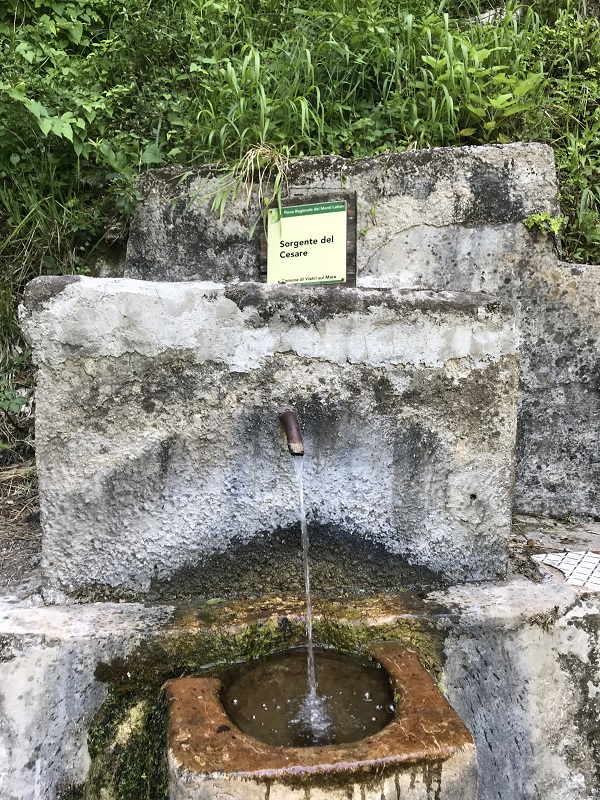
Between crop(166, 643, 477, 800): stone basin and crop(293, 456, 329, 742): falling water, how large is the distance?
266 mm

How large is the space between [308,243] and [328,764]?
190 centimetres

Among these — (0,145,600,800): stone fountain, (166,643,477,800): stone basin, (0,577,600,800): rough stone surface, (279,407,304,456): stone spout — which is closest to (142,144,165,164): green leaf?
(0,145,600,800): stone fountain

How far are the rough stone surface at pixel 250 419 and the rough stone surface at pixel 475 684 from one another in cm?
22

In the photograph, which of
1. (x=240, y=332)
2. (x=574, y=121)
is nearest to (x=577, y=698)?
(x=240, y=332)

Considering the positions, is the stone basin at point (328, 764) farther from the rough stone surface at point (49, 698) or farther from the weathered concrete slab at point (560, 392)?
the weathered concrete slab at point (560, 392)

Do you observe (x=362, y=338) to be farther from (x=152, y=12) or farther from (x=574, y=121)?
(x=152, y=12)

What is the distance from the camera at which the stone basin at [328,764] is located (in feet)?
3.62

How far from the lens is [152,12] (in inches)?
126

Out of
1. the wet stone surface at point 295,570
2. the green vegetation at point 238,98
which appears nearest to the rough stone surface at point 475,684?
the wet stone surface at point 295,570

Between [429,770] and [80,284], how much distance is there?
1.48 m

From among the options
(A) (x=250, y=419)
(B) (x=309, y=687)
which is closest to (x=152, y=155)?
(A) (x=250, y=419)

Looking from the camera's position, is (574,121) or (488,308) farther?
(574,121)

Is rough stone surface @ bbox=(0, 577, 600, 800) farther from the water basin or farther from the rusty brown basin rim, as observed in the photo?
the rusty brown basin rim

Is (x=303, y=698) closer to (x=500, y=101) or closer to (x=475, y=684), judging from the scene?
(x=475, y=684)
